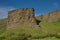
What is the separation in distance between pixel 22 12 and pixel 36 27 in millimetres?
4601

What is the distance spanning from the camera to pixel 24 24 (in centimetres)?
4756

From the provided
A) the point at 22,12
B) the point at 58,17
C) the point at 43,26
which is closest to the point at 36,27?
the point at 43,26

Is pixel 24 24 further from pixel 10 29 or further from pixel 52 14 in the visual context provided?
pixel 52 14

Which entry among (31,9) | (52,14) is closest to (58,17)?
(52,14)

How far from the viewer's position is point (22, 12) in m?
48.1

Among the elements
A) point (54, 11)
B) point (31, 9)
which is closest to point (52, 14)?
point (54, 11)

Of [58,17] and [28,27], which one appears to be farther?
[58,17]

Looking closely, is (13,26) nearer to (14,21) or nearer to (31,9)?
(14,21)

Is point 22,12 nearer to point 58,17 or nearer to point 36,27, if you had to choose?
point 36,27

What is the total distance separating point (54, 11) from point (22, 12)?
45.9 metres

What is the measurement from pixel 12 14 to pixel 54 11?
46.2 metres

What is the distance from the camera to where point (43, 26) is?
155 feet

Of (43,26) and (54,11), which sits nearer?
(43,26)

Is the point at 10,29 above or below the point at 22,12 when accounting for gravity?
below
